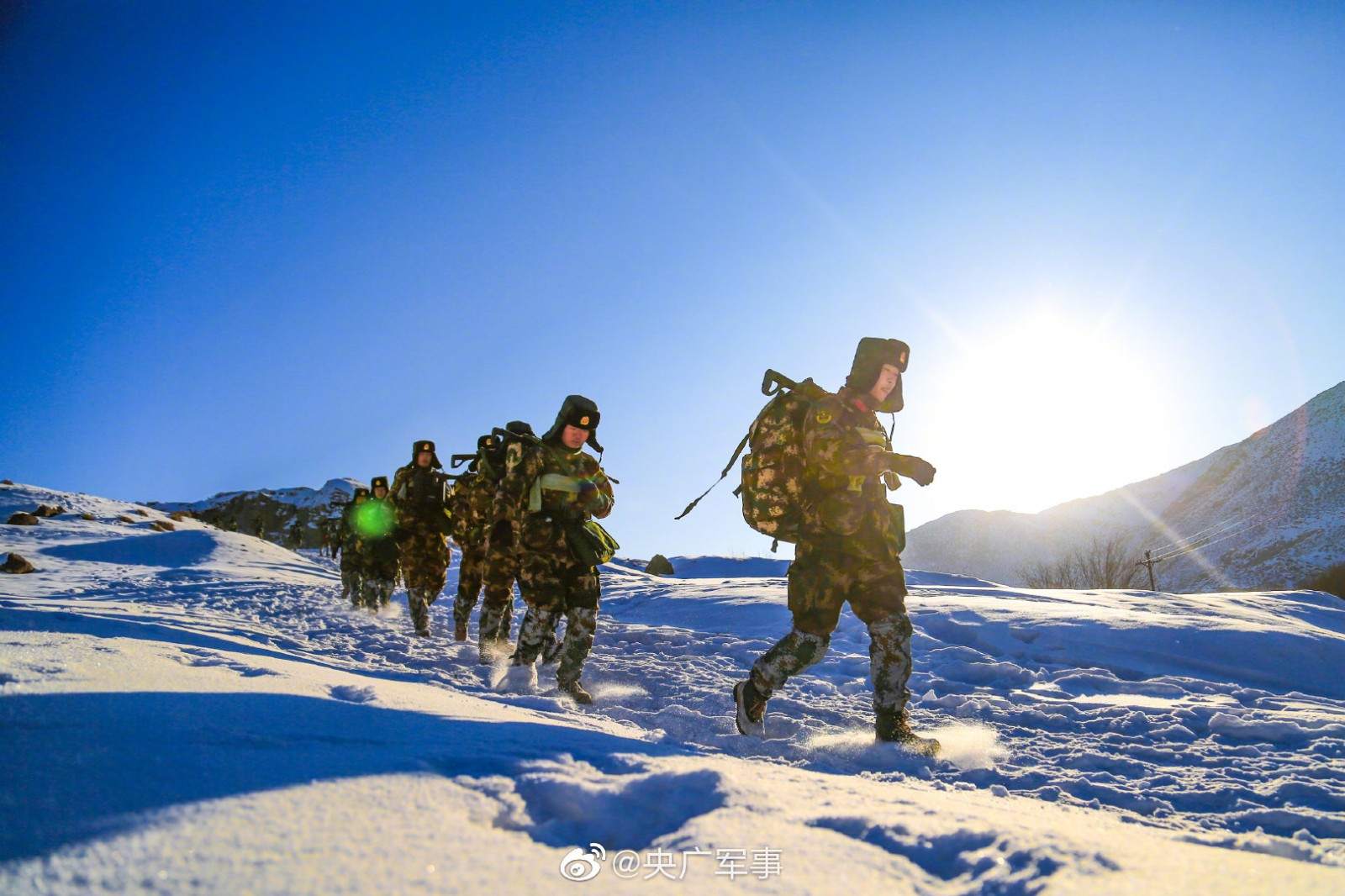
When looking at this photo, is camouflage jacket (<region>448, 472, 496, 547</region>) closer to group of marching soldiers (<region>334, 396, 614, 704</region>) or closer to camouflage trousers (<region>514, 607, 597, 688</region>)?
group of marching soldiers (<region>334, 396, 614, 704</region>)

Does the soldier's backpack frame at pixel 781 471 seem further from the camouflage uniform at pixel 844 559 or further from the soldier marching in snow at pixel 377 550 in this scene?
the soldier marching in snow at pixel 377 550

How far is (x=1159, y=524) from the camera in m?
100

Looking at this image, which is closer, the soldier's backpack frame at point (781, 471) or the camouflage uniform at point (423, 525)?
the soldier's backpack frame at point (781, 471)

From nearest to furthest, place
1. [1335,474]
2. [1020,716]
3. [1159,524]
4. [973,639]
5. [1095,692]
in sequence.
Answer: [1020,716]
[1095,692]
[973,639]
[1335,474]
[1159,524]

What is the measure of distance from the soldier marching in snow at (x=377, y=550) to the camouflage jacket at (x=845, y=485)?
7.29 meters

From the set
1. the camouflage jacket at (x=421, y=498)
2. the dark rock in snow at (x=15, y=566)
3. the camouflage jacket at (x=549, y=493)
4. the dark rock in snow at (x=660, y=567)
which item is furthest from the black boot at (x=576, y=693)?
the dark rock in snow at (x=660, y=567)

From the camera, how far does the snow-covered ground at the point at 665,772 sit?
42.3 inches

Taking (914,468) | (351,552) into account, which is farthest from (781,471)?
(351,552)

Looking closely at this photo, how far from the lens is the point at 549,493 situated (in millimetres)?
5477

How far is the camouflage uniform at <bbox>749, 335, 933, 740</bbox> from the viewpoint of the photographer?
367cm

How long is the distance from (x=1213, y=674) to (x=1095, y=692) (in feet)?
4.22

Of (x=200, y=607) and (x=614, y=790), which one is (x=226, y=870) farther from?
(x=200, y=607)

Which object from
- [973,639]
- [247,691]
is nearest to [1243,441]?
[973,639]

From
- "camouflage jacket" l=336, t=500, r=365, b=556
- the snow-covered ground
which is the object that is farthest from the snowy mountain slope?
"camouflage jacket" l=336, t=500, r=365, b=556
